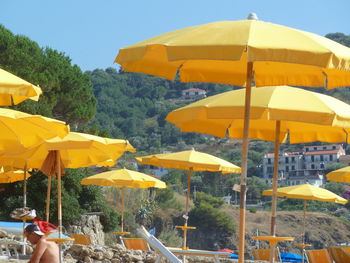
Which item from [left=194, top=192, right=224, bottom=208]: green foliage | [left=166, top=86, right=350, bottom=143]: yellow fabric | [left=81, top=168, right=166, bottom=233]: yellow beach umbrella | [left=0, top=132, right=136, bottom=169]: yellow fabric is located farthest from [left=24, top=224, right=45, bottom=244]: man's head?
[left=194, top=192, right=224, bottom=208]: green foliage

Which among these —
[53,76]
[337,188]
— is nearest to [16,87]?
[53,76]

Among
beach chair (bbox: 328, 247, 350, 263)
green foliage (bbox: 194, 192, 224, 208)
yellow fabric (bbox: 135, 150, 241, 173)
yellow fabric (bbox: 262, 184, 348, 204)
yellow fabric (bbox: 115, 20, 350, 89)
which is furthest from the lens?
green foliage (bbox: 194, 192, 224, 208)

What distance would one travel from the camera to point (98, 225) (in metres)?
23.2

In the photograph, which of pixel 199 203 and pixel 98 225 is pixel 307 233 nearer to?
pixel 199 203

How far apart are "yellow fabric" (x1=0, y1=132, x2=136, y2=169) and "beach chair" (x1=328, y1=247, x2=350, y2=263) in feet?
9.83

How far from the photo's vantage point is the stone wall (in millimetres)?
21484

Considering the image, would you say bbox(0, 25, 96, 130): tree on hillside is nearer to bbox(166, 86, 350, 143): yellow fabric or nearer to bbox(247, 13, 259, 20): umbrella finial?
bbox(166, 86, 350, 143): yellow fabric

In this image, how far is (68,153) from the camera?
10211 millimetres

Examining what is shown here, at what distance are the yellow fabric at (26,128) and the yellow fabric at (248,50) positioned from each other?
4.66 ft

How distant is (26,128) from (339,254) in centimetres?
458

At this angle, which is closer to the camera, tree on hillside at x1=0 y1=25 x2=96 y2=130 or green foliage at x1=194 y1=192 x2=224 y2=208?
tree on hillside at x1=0 y1=25 x2=96 y2=130

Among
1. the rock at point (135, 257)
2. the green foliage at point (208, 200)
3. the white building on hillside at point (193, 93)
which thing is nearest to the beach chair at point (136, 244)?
the rock at point (135, 257)

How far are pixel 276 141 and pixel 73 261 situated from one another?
4.42m

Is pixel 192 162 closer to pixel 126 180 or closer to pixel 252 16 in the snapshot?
pixel 126 180
